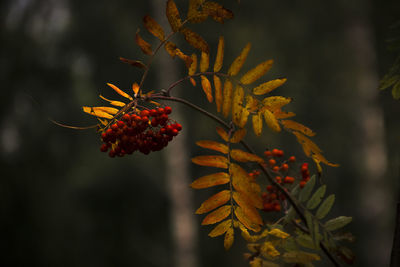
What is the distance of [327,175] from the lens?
26.7ft

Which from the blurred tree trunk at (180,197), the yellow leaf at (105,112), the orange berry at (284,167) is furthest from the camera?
the blurred tree trunk at (180,197)

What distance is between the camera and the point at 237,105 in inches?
31.6

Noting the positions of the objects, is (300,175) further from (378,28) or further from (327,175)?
(327,175)

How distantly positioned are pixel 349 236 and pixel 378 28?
6648 mm

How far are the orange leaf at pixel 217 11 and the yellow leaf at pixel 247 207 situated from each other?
37 cm

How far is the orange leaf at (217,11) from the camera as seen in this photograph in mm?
763

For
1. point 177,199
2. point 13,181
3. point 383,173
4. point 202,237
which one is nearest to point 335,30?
point 383,173

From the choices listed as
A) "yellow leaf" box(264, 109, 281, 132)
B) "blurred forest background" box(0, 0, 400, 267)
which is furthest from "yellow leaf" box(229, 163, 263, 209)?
"blurred forest background" box(0, 0, 400, 267)

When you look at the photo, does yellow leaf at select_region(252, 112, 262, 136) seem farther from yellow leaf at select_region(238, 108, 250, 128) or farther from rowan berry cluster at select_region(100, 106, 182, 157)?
rowan berry cluster at select_region(100, 106, 182, 157)

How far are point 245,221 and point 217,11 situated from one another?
445 millimetres

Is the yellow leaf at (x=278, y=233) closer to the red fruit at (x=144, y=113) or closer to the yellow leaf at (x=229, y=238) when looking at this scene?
the yellow leaf at (x=229, y=238)

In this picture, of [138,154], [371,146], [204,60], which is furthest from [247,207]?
[138,154]

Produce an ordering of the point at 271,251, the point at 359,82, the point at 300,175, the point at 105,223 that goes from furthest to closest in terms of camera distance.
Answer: the point at 105,223 → the point at 359,82 → the point at 300,175 → the point at 271,251

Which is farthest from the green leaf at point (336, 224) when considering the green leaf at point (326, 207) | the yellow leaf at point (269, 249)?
the yellow leaf at point (269, 249)
